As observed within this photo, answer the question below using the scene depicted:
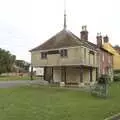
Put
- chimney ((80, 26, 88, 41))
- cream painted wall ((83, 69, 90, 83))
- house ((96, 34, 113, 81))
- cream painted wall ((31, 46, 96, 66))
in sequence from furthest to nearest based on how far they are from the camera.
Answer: house ((96, 34, 113, 81))
chimney ((80, 26, 88, 41))
cream painted wall ((83, 69, 90, 83))
cream painted wall ((31, 46, 96, 66))

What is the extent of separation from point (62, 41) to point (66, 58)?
10.6 feet

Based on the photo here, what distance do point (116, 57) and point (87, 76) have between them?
26779mm

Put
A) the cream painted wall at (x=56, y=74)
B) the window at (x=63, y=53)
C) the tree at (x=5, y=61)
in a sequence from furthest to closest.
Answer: the tree at (x=5, y=61) < the cream painted wall at (x=56, y=74) < the window at (x=63, y=53)

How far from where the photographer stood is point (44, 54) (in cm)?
4831

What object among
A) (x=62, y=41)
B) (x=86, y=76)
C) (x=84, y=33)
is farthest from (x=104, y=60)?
(x=62, y=41)

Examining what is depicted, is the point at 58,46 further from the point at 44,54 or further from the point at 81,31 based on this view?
the point at 81,31

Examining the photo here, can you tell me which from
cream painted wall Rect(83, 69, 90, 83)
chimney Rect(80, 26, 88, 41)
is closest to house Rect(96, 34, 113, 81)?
chimney Rect(80, 26, 88, 41)

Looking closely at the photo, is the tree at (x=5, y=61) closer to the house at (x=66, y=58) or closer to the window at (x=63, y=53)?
the house at (x=66, y=58)

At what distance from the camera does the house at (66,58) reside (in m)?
43.9

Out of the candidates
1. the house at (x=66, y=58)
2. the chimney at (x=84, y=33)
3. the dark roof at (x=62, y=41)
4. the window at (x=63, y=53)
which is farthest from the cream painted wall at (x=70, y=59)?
the chimney at (x=84, y=33)

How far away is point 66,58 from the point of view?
44.5 metres

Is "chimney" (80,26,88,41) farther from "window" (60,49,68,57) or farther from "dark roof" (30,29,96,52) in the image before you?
"window" (60,49,68,57)

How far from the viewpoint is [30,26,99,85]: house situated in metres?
43.9

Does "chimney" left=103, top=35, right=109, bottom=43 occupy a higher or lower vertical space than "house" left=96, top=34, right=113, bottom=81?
higher
